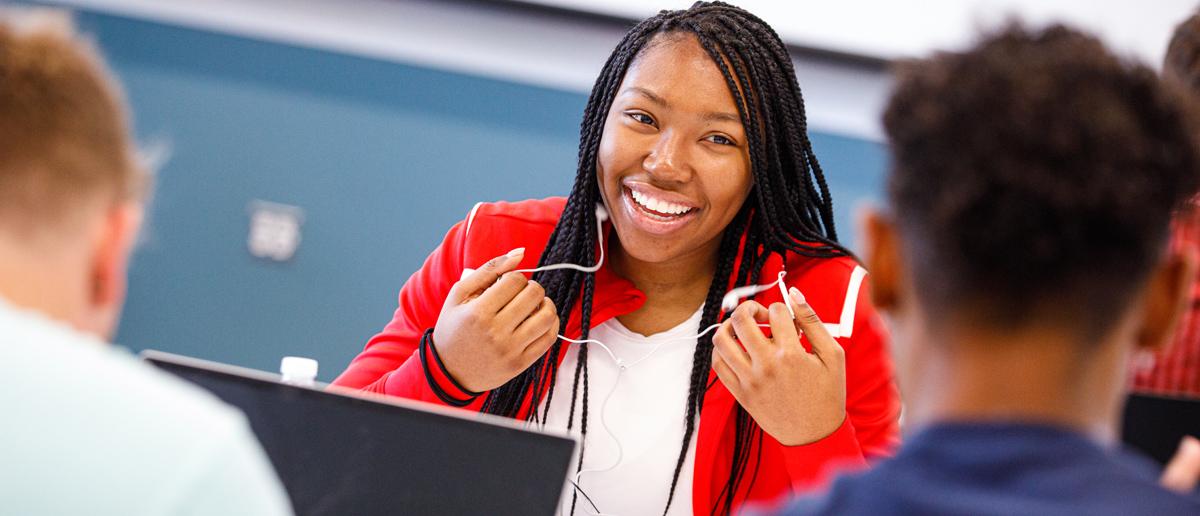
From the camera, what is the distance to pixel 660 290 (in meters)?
1.63

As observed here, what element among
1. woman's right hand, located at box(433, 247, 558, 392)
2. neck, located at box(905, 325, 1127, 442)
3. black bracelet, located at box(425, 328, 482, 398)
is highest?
neck, located at box(905, 325, 1127, 442)

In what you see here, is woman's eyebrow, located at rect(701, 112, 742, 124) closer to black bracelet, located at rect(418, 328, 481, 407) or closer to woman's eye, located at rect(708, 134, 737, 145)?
woman's eye, located at rect(708, 134, 737, 145)

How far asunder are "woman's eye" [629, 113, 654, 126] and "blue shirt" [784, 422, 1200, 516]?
94cm

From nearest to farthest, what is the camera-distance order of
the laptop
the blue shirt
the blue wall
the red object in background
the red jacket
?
1. the blue shirt
2. the laptop
3. the red object in background
4. the red jacket
5. the blue wall

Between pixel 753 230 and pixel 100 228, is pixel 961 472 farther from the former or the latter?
pixel 753 230

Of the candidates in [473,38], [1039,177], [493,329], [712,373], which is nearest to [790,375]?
[712,373]

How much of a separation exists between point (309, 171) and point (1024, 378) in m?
2.37

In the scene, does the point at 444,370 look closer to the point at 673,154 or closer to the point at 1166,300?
the point at 673,154

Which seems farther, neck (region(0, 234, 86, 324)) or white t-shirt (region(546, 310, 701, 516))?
white t-shirt (region(546, 310, 701, 516))

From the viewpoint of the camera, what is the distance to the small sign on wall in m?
2.84

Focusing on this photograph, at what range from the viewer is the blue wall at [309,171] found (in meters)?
2.75

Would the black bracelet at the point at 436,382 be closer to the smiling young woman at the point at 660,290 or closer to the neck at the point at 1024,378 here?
the smiling young woman at the point at 660,290

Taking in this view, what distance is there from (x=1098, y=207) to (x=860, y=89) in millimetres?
2004

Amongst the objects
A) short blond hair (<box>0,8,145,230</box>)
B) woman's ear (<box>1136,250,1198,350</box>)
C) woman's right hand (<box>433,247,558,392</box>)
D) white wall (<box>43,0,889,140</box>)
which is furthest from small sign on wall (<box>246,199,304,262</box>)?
woman's ear (<box>1136,250,1198,350</box>)
